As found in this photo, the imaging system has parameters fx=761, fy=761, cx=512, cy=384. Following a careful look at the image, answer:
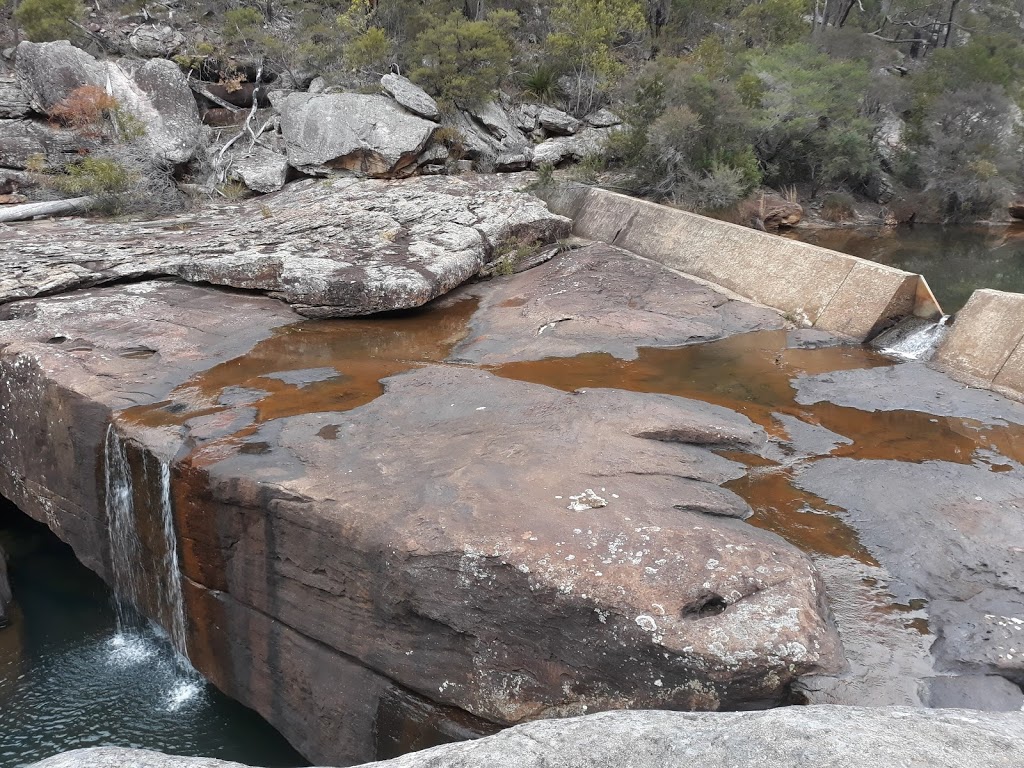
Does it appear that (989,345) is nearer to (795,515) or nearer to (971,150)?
(795,515)

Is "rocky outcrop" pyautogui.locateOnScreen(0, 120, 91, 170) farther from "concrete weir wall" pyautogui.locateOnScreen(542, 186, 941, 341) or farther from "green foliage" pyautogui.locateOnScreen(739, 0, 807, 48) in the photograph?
"green foliage" pyautogui.locateOnScreen(739, 0, 807, 48)

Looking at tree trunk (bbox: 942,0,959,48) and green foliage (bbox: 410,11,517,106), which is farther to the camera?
tree trunk (bbox: 942,0,959,48)

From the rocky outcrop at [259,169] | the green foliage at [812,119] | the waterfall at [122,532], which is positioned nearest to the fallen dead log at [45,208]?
the rocky outcrop at [259,169]

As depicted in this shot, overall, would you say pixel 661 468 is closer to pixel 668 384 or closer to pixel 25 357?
→ pixel 668 384

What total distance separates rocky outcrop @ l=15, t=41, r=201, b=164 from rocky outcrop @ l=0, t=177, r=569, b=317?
3626 mm

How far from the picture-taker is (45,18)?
57.3ft

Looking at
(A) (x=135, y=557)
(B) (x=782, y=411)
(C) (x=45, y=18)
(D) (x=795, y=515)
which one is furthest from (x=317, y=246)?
(C) (x=45, y=18)

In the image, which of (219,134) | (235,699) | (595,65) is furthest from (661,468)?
(595,65)

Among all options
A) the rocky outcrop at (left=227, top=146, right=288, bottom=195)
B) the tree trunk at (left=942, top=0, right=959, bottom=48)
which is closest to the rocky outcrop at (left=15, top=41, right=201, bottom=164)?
the rocky outcrop at (left=227, top=146, right=288, bottom=195)

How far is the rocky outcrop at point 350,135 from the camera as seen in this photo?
15109 mm

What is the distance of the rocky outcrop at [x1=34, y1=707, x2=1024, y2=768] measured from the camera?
7.96 ft

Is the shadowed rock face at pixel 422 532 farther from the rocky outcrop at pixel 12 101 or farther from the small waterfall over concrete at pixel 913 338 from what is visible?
the rocky outcrop at pixel 12 101

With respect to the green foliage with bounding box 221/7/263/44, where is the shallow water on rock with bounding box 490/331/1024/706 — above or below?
below

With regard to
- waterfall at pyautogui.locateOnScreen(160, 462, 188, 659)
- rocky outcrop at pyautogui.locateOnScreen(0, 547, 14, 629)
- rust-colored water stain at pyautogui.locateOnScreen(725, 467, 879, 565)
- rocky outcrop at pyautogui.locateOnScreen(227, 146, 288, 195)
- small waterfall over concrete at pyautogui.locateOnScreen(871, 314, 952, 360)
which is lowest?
rocky outcrop at pyautogui.locateOnScreen(0, 547, 14, 629)
